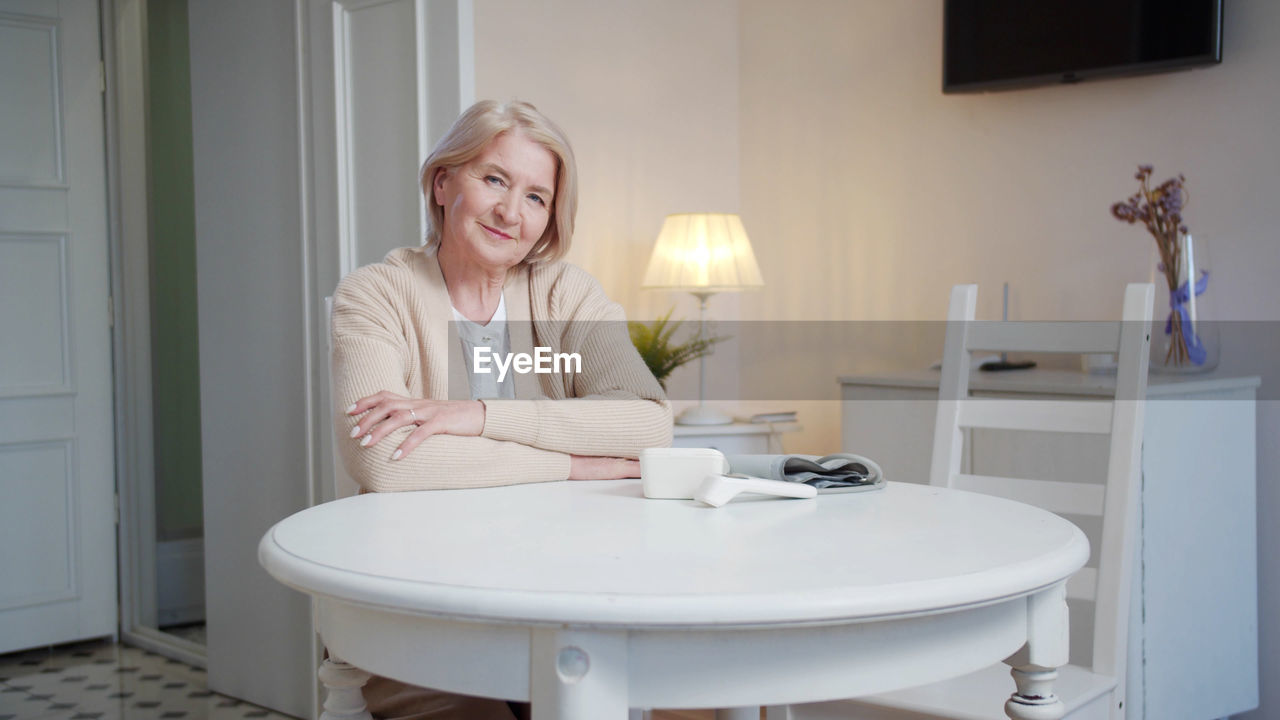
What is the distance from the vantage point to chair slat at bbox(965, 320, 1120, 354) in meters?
1.78

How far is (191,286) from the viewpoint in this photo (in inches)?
155

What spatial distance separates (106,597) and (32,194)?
1.31 m

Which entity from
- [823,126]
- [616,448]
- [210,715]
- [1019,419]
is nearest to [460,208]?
[616,448]

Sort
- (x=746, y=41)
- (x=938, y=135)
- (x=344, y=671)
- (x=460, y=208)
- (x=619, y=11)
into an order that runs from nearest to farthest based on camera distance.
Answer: (x=344, y=671)
(x=460, y=208)
(x=938, y=135)
(x=619, y=11)
(x=746, y=41)

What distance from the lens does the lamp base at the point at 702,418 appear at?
3.05 m

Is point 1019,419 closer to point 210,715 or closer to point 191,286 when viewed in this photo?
point 210,715

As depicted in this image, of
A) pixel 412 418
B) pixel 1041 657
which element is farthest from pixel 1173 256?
pixel 412 418

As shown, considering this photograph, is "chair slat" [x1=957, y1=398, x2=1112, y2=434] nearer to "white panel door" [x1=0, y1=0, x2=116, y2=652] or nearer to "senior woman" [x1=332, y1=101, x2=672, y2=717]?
"senior woman" [x1=332, y1=101, x2=672, y2=717]

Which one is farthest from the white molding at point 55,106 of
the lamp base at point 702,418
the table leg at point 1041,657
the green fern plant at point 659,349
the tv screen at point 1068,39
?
the table leg at point 1041,657

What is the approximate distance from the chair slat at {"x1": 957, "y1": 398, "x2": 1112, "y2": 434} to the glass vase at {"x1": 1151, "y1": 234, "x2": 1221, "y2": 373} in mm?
921

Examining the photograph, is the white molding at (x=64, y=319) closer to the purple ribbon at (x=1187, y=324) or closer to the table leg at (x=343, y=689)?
the table leg at (x=343, y=689)

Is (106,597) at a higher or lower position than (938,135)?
lower

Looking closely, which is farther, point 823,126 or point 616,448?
point 823,126

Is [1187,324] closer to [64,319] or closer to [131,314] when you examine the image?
[131,314]
